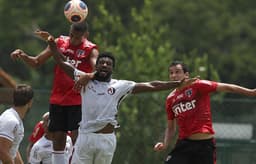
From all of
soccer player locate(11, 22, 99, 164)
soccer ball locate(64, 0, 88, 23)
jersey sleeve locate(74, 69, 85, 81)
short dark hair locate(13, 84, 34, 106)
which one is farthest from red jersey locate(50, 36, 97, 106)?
short dark hair locate(13, 84, 34, 106)

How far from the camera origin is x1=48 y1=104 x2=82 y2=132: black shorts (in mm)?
14156

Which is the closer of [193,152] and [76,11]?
[76,11]

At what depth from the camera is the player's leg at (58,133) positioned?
14.1 meters

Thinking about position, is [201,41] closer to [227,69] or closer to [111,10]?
[227,69]

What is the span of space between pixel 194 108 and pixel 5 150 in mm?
3273

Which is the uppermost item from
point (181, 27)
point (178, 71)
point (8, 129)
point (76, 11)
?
point (181, 27)

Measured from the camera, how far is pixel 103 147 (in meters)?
12.5

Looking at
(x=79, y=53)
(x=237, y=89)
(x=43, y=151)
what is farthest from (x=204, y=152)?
(x=43, y=151)

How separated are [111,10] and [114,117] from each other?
122ft

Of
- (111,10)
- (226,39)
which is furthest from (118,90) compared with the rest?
(226,39)

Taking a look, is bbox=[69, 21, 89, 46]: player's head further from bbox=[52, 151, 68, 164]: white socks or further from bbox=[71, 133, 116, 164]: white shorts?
bbox=[71, 133, 116, 164]: white shorts

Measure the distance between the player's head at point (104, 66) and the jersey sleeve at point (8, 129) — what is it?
1292 millimetres

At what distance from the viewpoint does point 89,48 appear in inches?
552

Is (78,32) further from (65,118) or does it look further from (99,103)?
(99,103)
